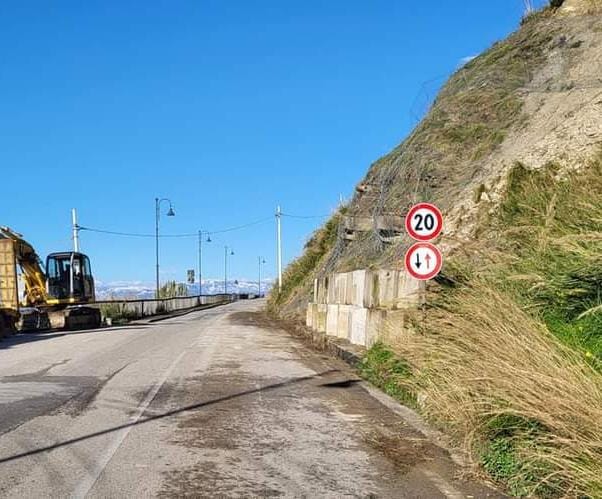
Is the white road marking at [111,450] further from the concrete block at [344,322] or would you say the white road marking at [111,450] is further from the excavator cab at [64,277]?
the excavator cab at [64,277]

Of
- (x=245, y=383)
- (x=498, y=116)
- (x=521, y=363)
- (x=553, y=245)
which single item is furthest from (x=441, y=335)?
(x=498, y=116)

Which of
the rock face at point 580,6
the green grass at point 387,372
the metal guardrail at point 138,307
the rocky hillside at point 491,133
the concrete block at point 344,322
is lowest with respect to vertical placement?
the metal guardrail at point 138,307

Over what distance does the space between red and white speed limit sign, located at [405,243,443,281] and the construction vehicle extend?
839 inches

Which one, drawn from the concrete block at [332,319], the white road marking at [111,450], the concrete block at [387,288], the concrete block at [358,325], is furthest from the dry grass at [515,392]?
the concrete block at [332,319]

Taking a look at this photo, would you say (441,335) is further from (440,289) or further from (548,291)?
(440,289)

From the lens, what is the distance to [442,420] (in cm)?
812

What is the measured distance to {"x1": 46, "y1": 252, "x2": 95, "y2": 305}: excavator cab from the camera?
31.4 m

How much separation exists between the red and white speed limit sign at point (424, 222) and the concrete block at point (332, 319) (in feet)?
24.8

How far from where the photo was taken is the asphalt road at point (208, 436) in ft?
20.0

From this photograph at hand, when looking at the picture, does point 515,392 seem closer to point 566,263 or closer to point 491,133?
point 566,263

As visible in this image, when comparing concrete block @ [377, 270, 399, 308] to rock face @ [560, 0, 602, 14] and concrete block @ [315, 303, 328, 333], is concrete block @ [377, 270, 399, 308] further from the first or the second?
rock face @ [560, 0, 602, 14]

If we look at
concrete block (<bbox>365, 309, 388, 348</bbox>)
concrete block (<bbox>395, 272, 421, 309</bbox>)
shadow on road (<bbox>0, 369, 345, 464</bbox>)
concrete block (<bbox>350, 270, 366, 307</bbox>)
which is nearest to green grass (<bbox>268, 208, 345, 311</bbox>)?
concrete block (<bbox>350, 270, 366, 307</bbox>)

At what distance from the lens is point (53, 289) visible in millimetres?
31516

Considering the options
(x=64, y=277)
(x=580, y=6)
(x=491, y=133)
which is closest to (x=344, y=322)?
(x=491, y=133)
